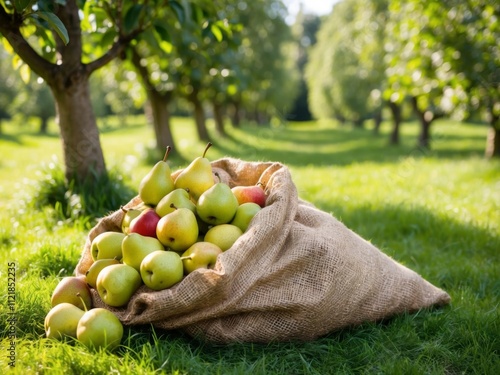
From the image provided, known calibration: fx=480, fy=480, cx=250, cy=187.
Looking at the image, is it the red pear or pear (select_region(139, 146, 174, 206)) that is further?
pear (select_region(139, 146, 174, 206))

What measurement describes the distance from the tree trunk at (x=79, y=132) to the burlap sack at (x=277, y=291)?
2.53m

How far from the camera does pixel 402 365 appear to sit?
8.13ft

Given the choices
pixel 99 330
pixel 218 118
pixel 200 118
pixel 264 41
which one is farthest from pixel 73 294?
pixel 264 41

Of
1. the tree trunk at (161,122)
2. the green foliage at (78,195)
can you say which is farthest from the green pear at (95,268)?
the tree trunk at (161,122)

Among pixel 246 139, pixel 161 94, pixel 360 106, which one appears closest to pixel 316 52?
pixel 360 106

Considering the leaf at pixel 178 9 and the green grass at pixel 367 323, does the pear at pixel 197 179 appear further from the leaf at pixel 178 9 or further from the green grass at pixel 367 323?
the leaf at pixel 178 9

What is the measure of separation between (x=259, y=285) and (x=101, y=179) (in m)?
3.02

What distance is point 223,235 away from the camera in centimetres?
283

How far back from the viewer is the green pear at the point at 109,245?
2.93 meters

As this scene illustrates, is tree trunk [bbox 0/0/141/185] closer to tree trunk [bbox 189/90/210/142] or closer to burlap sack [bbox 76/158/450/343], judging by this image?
burlap sack [bbox 76/158/450/343]

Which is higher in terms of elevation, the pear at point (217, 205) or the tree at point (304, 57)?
the tree at point (304, 57)

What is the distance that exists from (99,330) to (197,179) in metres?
1.12

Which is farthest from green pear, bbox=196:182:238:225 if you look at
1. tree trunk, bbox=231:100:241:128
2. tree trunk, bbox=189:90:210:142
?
tree trunk, bbox=231:100:241:128

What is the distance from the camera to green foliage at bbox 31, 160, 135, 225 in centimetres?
485
